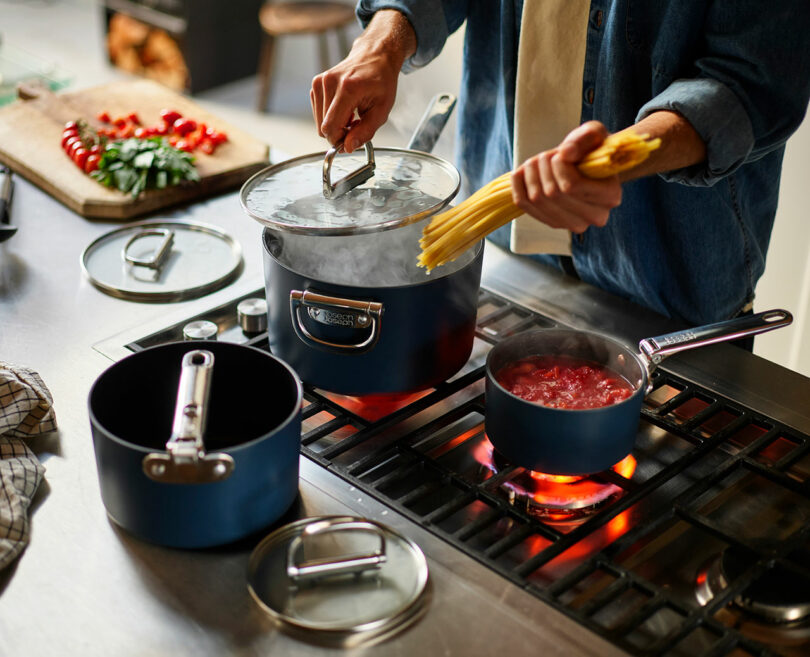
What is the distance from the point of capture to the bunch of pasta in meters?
0.92

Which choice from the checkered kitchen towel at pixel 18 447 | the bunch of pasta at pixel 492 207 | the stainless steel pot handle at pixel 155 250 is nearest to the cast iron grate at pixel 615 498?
the bunch of pasta at pixel 492 207

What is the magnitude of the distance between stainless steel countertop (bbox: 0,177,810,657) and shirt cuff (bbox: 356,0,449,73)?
21.6 inches

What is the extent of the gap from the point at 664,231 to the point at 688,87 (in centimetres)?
34

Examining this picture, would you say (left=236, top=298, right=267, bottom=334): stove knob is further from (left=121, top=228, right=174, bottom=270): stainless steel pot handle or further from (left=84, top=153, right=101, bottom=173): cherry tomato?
(left=84, top=153, right=101, bottom=173): cherry tomato

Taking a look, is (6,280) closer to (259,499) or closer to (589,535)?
(259,499)

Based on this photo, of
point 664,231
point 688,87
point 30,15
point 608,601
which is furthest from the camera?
point 30,15

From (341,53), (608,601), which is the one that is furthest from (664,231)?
(341,53)

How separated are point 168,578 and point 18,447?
284mm

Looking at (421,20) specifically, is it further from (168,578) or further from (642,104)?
(168,578)

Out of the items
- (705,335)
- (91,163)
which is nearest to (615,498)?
(705,335)

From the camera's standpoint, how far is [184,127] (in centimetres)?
193

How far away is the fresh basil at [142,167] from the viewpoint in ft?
5.61

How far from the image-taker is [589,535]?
0.99 meters

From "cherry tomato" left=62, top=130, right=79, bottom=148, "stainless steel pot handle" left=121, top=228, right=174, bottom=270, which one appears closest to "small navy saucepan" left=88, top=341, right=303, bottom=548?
"stainless steel pot handle" left=121, top=228, right=174, bottom=270
